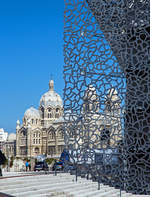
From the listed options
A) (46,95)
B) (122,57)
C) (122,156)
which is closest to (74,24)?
(122,57)

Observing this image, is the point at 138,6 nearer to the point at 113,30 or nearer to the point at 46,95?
the point at 113,30

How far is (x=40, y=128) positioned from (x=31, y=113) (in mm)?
3066

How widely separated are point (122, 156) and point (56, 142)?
47275 mm

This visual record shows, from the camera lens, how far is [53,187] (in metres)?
7.97

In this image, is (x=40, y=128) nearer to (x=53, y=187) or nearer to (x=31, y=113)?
(x=31, y=113)

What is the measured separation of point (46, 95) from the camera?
60.2 m

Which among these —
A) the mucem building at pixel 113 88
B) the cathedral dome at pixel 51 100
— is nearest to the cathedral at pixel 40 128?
the cathedral dome at pixel 51 100

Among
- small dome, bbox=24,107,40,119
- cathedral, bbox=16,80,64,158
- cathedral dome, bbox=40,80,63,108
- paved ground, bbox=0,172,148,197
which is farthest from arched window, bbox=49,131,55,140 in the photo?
paved ground, bbox=0,172,148,197

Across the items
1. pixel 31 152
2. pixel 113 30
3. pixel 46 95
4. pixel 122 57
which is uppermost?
pixel 46 95

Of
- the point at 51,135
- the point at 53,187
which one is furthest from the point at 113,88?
the point at 51,135

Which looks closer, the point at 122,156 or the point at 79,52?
the point at 122,156

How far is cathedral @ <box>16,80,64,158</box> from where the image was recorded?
57156 mm

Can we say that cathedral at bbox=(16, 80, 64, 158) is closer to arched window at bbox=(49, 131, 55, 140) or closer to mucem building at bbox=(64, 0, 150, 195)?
arched window at bbox=(49, 131, 55, 140)

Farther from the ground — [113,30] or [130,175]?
[113,30]
